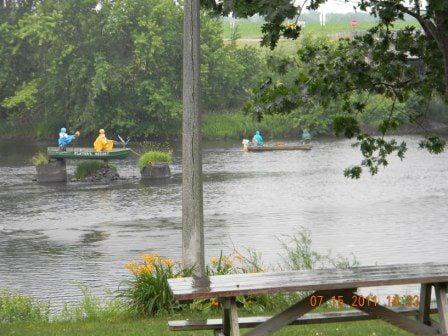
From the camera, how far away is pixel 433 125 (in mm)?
81062

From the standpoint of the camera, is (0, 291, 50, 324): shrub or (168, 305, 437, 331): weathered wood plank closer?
(168, 305, 437, 331): weathered wood plank

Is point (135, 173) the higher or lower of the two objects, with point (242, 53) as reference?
lower

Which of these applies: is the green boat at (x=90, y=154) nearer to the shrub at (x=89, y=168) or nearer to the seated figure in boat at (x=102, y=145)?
the seated figure in boat at (x=102, y=145)

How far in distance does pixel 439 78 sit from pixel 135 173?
4005 cm

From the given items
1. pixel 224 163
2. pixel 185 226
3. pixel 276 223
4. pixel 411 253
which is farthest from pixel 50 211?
pixel 185 226

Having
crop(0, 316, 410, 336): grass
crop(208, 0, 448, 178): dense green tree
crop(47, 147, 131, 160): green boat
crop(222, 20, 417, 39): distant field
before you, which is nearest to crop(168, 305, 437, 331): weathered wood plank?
crop(0, 316, 410, 336): grass

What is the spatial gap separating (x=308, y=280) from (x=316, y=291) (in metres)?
0.35

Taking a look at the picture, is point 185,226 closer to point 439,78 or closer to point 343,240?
point 439,78

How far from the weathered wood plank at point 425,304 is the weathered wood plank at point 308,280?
275mm

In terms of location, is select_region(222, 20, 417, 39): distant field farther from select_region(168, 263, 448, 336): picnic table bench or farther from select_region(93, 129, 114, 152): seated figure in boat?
select_region(168, 263, 448, 336): picnic table bench

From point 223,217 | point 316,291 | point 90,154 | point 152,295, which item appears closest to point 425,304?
point 316,291

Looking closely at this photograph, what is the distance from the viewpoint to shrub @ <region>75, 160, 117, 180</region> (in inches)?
1972

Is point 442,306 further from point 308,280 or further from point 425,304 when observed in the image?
point 308,280

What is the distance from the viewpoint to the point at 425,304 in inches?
404
